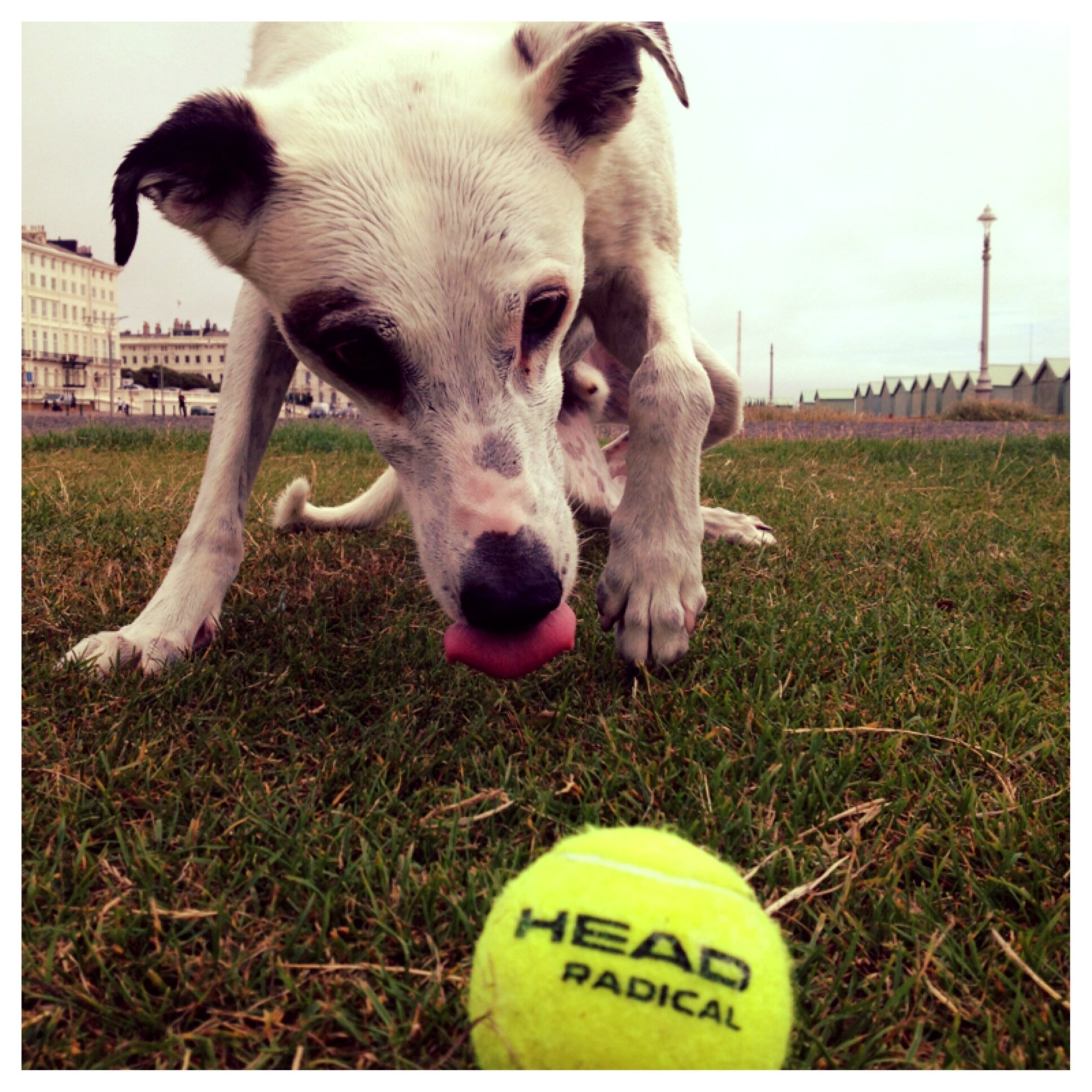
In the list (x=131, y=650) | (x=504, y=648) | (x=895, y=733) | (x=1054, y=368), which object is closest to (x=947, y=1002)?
(x=895, y=733)

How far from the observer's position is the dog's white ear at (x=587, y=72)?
6.34 feet

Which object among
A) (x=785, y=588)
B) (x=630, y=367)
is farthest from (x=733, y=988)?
(x=630, y=367)

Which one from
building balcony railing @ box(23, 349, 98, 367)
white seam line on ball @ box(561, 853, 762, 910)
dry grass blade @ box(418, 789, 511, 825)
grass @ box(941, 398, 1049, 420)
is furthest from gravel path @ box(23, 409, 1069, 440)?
building balcony railing @ box(23, 349, 98, 367)

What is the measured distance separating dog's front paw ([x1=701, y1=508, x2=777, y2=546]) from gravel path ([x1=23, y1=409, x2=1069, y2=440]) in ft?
18.8

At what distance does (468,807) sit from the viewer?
142 centimetres

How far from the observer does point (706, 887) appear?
3.19 ft

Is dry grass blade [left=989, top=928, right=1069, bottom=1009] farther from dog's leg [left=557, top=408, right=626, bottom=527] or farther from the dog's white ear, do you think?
dog's leg [left=557, top=408, right=626, bottom=527]

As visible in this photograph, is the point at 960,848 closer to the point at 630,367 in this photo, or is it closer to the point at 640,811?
the point at 640,811

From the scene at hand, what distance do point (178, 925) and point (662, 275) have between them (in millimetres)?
2113

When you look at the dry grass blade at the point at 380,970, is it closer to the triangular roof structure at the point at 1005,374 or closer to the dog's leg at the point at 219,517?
the dog's leg at the point at 219,517

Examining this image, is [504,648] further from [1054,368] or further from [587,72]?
[1054,368]

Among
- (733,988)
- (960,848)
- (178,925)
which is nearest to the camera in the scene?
(733,988)

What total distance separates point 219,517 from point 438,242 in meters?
1.12

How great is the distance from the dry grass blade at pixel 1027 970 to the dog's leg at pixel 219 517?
5.77 ft
